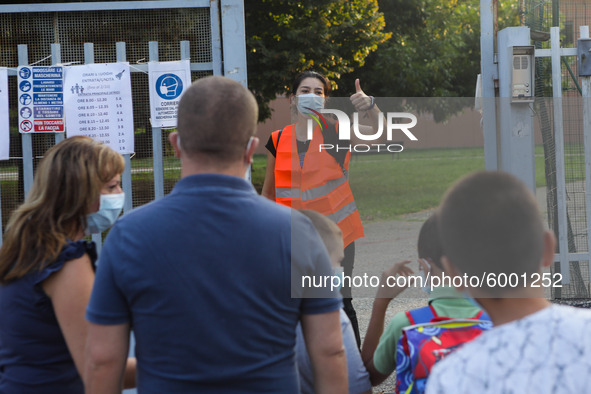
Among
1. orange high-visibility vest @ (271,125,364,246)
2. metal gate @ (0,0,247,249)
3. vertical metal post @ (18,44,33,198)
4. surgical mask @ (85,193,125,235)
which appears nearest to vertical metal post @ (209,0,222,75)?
metal gate @ (0,0,247,249)

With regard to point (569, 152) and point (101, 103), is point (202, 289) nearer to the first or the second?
point (101, 103)

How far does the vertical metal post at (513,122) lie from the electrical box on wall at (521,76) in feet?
0.09

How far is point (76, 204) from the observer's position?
7.48 ft

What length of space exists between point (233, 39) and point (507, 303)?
7.98 ft

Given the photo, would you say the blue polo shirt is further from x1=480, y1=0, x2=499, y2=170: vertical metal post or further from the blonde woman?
x1=480, y1=0, x2=499, y2=170: vertical metal post

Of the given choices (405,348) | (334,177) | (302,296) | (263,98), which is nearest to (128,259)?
(302,296)

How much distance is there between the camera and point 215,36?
143 inches

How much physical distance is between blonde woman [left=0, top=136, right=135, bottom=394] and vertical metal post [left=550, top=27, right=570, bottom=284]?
11.8 ft

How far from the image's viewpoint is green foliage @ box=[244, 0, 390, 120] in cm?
1389

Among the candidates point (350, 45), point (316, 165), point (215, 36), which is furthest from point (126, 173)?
point (350, 45)

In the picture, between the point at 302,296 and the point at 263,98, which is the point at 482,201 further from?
the point at 263,98

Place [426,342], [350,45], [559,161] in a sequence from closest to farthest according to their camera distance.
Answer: [426,342] < [559,161] < [350,45]

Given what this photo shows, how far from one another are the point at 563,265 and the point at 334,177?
7.72ft

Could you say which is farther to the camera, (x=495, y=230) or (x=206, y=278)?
(x=206, y=278)
